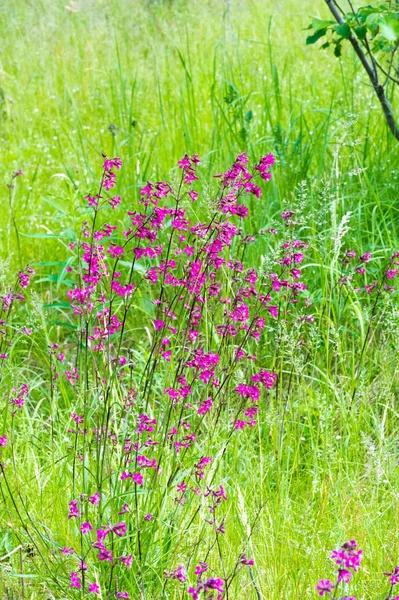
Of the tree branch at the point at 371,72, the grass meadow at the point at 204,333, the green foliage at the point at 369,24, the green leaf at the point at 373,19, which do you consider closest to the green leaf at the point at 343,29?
the green foliage at the point at 369,24

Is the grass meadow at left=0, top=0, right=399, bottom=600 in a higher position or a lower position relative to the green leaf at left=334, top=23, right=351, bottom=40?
lower

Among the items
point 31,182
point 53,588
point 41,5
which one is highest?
point 41,5

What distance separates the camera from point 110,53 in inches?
286

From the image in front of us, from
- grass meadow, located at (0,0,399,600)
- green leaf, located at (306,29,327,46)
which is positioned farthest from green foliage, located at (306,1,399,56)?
grass meadow, located at (0,0,399,600)

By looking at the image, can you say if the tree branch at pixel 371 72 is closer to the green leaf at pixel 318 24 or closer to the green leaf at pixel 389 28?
the green leaf at pixel 318 24

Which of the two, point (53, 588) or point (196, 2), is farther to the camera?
point (196, 2)

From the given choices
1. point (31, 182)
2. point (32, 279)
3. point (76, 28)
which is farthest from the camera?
point (76, 28)

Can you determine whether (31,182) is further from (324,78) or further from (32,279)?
(324,78)

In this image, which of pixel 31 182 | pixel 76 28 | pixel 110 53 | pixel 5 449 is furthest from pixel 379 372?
pixel 76 28

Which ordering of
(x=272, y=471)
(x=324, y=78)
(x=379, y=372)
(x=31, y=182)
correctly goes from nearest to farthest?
(x=272, y=471)
(x=379, y=372)
(x=31, y=182)
(x=324, y=78)

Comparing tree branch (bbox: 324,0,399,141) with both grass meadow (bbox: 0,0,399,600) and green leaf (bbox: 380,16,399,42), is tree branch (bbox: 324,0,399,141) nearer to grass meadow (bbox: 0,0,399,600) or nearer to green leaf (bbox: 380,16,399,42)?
grass meadow (bbox: 0,0,399,600)

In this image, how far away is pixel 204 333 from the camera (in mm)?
2971

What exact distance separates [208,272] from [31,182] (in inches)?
124

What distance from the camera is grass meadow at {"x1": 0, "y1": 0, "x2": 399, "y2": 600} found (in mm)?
1972
